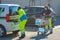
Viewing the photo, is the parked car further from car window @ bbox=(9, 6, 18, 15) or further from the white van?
the white van

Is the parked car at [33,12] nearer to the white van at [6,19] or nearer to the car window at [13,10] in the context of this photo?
the car window at [13,10]

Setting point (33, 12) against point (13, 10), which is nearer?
point (13, 10)

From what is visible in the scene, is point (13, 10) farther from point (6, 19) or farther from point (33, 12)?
point (33, 12)

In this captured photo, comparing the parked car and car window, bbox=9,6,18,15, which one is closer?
car window, bbox=9,6,18,15

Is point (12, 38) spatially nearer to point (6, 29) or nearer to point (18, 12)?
point (6, 29)

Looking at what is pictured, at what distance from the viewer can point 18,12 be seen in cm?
1258

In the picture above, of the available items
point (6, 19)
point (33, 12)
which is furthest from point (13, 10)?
point (33, 12)

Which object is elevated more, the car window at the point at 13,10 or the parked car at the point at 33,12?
the car window at the point at 13,10

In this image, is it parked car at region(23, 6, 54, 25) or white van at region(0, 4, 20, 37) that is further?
parked car at region(23, 6, 54, 25)

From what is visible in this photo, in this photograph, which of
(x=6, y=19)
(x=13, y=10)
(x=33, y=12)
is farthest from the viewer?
(x=33, y=12)

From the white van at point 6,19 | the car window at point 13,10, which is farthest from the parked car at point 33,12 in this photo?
the white van at point 6,19

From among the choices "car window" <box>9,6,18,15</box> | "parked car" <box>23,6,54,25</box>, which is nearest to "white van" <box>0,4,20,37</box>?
"car window" <box>9,6,18,15</box>

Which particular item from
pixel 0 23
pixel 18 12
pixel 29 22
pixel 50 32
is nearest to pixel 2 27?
pixel 0 23

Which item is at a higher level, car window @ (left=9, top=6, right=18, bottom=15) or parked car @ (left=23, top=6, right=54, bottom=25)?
car window @ (left=9, top=6, right=18, bottom=15)
